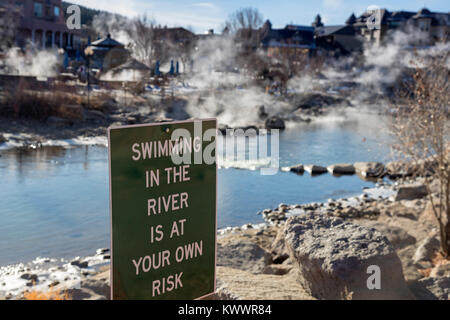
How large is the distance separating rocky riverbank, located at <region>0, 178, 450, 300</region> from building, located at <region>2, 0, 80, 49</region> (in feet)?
125

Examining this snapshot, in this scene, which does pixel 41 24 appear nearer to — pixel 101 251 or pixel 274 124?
pixel 274 124

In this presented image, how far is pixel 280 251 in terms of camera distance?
9.45m

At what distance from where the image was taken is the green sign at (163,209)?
250cm

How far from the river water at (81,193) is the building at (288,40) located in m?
40.1

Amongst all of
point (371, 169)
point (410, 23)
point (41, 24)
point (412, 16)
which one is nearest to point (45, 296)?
point (371, 169)

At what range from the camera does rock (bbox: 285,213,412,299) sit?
5.72 m

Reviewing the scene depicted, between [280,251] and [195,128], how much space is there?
279 inches

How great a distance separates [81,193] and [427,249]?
29.4 ft

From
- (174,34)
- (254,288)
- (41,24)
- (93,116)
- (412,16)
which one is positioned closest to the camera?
(254,288)

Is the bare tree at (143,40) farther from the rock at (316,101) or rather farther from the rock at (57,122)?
the rock at (57,122)

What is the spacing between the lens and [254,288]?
19.5 ft

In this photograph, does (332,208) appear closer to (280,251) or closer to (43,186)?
(280,251)

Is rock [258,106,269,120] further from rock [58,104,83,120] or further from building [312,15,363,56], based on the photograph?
building [312,15,363,56]

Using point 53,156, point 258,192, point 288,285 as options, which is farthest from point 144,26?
point 288,285
